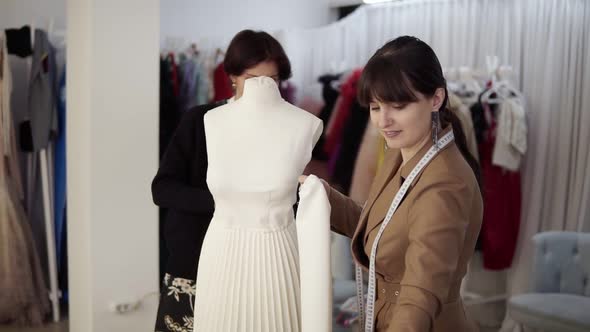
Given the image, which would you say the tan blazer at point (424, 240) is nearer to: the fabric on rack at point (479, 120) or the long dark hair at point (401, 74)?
the long dark hair at point (401, 74)

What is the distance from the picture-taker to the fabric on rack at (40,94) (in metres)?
3.61

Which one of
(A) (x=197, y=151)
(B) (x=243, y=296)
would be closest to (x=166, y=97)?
(A) (x=197, y=151)

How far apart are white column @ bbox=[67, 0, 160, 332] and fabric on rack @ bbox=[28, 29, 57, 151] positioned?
0.96m

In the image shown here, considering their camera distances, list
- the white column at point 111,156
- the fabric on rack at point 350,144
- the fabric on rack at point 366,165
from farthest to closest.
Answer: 1. the fabric on rack at point 350,144
2. the fabric on rack at point 366,165
3. the white column at point 111,156

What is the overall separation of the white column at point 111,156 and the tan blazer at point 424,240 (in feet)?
5.17

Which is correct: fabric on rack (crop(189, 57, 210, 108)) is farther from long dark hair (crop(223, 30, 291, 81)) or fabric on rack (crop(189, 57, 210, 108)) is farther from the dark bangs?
the dark bangs

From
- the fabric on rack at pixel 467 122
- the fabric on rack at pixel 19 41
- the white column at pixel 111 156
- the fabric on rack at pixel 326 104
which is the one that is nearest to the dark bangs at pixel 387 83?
the white column at pixel 111 156

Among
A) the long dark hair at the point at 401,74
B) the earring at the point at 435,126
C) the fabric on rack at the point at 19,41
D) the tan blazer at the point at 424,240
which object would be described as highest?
the fabric on rack at the point at 19,41

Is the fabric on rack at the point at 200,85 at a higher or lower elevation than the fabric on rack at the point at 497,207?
higher

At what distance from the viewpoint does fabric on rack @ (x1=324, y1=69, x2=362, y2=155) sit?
3.53 m

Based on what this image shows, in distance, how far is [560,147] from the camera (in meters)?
3.32

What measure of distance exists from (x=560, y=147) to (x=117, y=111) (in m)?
2.31

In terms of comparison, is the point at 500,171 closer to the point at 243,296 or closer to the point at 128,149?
the point at 128,149

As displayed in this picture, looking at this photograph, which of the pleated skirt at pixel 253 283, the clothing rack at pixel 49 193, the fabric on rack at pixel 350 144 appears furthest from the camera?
the clothing rack at pixel 49 193
